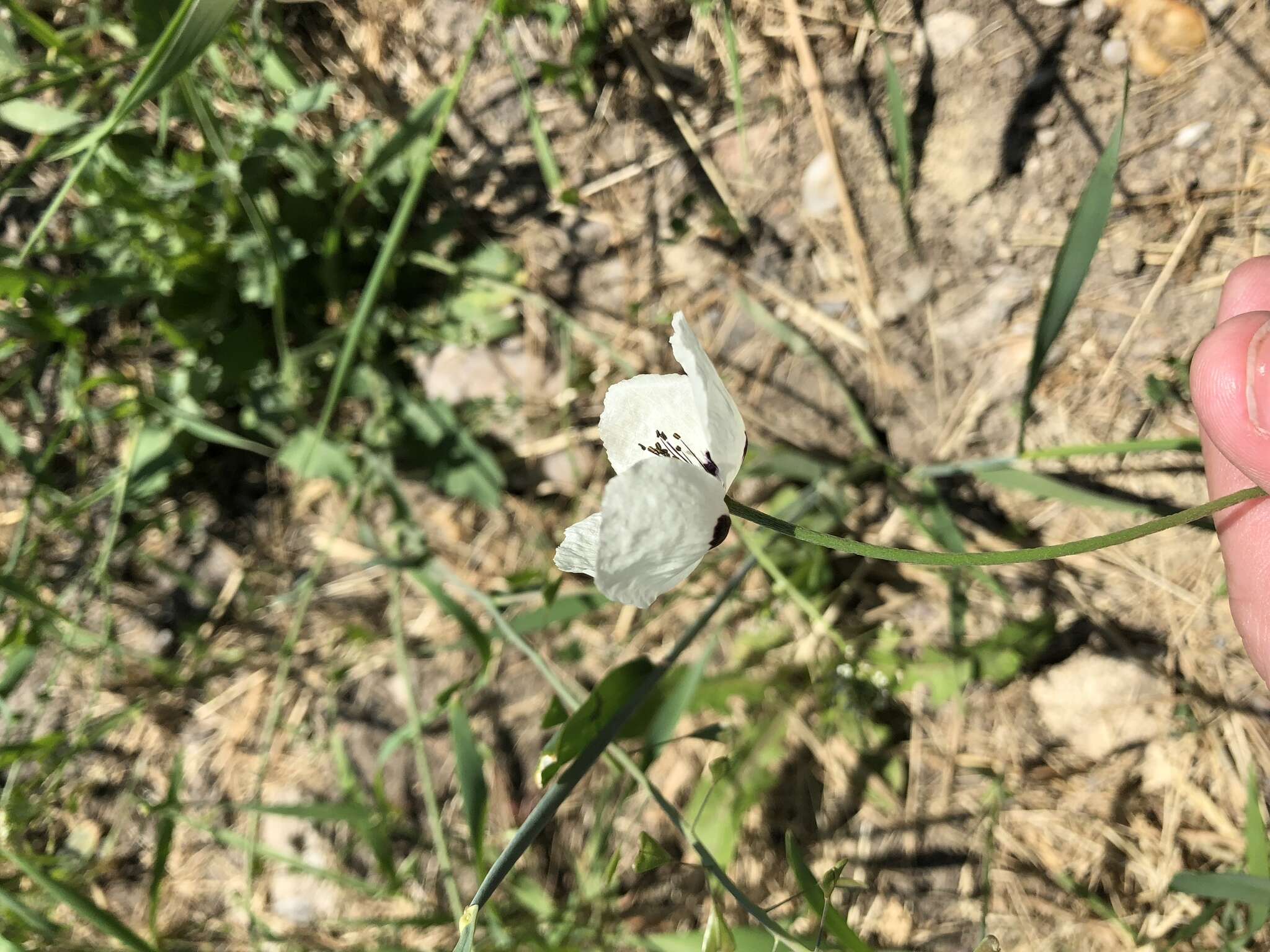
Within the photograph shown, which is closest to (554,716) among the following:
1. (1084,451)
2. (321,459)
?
(1084,451)

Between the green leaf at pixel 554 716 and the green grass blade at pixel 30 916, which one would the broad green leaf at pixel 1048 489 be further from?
the green grass blade at pixel 30 916

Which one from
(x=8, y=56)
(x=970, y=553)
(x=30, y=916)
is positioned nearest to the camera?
(x=970, y=553)

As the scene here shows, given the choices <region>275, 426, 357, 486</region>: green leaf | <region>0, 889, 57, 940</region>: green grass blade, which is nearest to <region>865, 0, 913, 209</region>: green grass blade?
<region>275, 426, 357, 486</region>: green leaf

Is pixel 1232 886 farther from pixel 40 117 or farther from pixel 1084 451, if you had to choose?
pixel 40 117

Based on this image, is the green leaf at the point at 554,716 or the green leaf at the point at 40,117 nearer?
the green leaf at the point at 554,716

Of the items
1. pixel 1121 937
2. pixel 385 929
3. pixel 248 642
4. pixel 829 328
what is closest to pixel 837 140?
pixel 829 328

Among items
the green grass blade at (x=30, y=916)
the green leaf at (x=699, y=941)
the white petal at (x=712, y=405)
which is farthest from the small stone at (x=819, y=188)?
the green grass blade at (x=30, y=916)

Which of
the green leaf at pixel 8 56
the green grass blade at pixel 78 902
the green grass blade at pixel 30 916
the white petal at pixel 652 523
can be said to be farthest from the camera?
the green leaf at pixel 8 56
